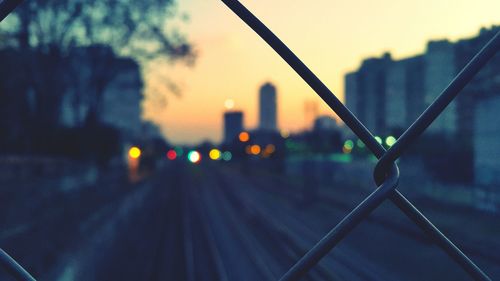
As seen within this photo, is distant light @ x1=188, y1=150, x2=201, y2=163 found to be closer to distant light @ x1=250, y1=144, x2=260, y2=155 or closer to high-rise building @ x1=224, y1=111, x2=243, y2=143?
distant light @ x1=250, y1=144, x2=260, y2=155

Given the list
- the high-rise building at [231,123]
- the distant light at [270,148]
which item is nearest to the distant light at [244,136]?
the distant light at [270,148]

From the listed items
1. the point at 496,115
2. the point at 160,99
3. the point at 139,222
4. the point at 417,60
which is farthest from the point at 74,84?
the point at 496,115

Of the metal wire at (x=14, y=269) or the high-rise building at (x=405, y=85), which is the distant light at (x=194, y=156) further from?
the metal wire at (x=14, y=269)

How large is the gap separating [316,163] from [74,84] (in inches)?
965

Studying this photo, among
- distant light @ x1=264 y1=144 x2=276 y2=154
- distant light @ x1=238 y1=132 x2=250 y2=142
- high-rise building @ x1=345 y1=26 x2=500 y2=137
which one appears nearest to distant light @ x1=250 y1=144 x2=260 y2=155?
distant light @ x1=264 y1=144 x2=276 y2=154

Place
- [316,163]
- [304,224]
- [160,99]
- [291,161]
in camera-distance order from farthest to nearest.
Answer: [291,161] → [316,163] → [160,99] → [304,224]

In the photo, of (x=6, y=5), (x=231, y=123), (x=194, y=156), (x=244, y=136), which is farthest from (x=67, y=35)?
(x=231, y=123)

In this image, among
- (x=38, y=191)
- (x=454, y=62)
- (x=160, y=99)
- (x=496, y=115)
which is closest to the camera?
(x=454, y=62)

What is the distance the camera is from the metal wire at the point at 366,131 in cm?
123

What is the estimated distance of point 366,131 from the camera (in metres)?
1.34

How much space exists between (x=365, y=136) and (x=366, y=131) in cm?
1

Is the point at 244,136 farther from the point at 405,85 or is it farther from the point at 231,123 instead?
the point at 405,85

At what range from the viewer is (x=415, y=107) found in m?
16.7

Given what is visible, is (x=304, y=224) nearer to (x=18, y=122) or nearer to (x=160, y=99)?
(x=160, y=99)
